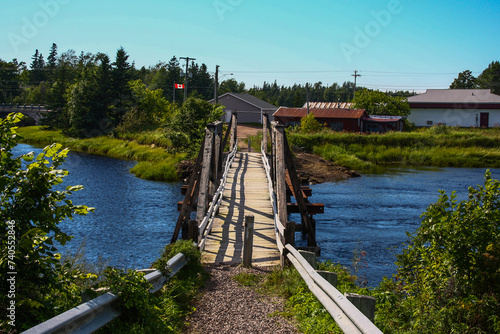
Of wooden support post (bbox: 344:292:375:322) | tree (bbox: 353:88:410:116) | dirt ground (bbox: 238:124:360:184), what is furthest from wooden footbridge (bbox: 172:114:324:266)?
tree (bbox: 353:88:410:116)

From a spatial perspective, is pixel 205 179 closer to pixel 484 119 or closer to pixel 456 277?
pixel 456 277

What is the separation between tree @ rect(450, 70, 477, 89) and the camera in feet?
417

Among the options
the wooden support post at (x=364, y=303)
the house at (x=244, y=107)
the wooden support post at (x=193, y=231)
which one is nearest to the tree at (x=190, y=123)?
the wooden support post at (x=193, y=231)

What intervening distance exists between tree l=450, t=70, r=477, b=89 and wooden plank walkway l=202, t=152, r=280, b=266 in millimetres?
121198

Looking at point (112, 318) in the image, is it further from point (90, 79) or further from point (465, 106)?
point (465, 106)

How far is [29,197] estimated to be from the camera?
4.50 meters

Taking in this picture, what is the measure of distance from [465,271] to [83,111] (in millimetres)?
62267

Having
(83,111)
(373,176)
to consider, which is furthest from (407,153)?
(83,111)

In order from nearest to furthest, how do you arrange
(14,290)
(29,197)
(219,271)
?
(14,290)
(29,197)
(219,271)

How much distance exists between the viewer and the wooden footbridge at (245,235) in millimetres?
4453

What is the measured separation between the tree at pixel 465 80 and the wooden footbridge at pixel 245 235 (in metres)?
121

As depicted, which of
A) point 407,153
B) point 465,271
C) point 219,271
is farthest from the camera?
point 407,153

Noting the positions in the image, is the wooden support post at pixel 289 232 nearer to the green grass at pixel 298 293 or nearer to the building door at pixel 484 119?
the green grass at pixel 298 293

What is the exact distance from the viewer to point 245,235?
942cm
